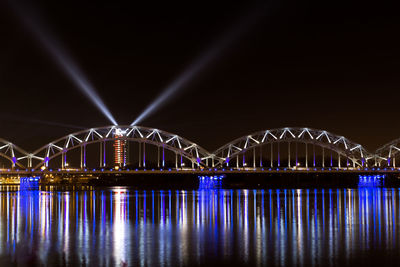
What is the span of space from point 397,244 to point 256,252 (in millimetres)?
5306

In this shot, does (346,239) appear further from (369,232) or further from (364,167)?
(364,167)

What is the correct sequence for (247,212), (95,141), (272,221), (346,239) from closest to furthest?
(346,239), (272,221), (247,212), (95,141)

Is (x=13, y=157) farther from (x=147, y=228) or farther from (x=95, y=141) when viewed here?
(x=147, y=228)

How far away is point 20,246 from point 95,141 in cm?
10150

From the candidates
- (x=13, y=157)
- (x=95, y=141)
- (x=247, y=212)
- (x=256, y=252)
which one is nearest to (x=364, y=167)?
(x=95, y=141)

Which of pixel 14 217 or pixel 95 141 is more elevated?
pixel 95 141

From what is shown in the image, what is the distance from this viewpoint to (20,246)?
2327 centimetres

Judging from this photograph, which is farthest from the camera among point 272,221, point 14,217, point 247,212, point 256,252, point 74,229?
point 247,212

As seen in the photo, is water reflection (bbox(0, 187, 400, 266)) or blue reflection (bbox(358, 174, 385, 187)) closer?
water reflection (bbox(0, 187, 400, 266))

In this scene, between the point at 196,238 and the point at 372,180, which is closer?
the point at 196,238

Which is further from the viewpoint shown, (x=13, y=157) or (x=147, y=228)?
(x=13, y=157)

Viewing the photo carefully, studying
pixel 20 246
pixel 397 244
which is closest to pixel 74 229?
pixel 20 246

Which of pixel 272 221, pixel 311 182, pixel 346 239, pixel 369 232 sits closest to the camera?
pixel 346 239

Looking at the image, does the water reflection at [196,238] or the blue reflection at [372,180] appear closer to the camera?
the water reflection at [196,238]
